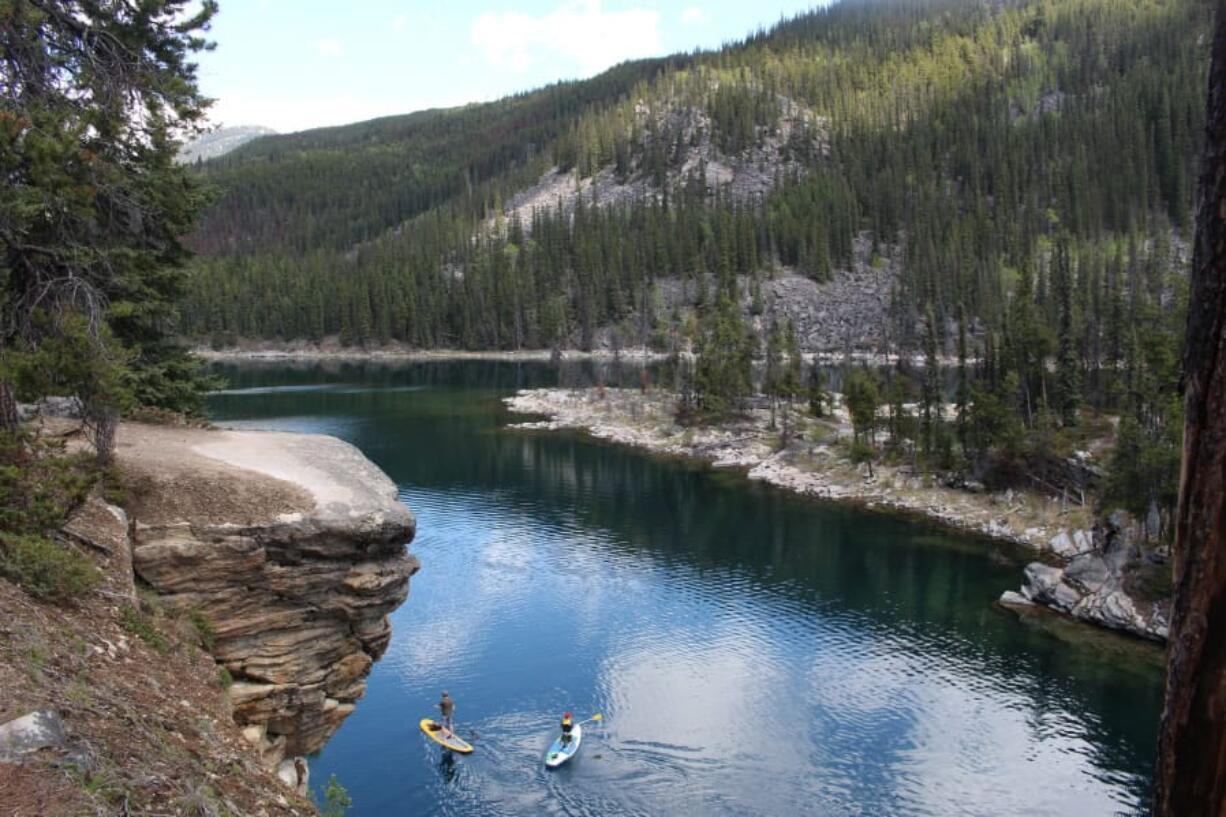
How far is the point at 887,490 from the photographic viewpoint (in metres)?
59.2

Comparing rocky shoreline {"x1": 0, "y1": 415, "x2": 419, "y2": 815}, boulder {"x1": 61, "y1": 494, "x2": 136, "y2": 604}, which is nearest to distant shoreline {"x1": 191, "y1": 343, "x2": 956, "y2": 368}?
rocky shoreline {"x1": 0, "y1": 415, "x2": 419, "y2": 815}

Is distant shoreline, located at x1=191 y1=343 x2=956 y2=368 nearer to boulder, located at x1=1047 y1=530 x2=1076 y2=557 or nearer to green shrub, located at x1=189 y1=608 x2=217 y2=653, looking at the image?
boulder, located at x1=1047 y1=530 x2=1076 y2=557

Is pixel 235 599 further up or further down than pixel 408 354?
further down

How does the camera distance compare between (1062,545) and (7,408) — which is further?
(1062,545)

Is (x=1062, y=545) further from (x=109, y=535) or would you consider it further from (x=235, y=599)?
(x=109, y=535)

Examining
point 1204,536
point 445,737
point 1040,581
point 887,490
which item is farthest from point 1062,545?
point 1204,536

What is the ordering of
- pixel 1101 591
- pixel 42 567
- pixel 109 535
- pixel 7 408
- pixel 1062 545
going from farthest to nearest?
pixel 1062 545, pixel 1101 591, pixel 109 535, pixel 7 408, pixel 42 567

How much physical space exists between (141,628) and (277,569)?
12.0ft

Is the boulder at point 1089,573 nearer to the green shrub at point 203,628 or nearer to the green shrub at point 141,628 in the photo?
the green shrub at point 203,628

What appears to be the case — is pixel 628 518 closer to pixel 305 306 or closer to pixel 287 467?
pixel 287 467

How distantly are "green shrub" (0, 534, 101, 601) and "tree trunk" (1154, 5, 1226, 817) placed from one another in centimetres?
1160

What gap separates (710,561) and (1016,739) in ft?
66.7

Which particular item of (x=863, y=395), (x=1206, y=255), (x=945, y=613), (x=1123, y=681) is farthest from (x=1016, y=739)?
(x=863, y=395)

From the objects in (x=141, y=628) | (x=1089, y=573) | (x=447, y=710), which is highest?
(x=141, y=628)
